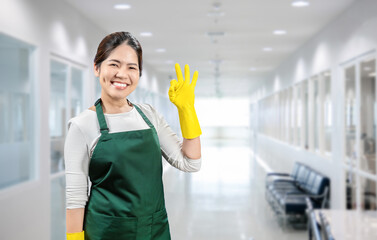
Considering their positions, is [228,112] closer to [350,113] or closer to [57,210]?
[350,113]

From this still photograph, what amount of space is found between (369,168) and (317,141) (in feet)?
10.1

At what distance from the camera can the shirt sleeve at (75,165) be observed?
1.30 m

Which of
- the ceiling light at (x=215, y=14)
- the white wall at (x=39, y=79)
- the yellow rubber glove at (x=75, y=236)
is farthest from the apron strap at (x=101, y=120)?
the ceiling light at (x=215, y=14)

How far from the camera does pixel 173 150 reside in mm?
1495

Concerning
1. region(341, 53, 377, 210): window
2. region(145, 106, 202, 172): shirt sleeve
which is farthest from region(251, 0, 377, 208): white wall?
region(145, 106, 202, 172): shirt sleeve

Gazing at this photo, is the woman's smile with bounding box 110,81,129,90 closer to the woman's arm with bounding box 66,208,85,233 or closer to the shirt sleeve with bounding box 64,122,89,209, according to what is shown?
the shirt sleeve with bounding box 64,122,89,209

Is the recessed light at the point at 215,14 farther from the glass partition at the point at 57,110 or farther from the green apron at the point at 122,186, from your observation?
the green apron at the point at 122,186

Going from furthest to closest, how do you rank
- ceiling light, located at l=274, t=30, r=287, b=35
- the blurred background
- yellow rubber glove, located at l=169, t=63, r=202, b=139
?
ceiling light, located at l=274, t=30, r=287, b=35 < the blurred background < yellow rubber glove, located at l=169, t=63, r=202, b=139

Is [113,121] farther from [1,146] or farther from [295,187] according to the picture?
[295,187]

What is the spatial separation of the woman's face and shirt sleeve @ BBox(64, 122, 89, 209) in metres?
0.17

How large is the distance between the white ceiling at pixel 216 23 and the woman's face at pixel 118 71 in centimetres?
453

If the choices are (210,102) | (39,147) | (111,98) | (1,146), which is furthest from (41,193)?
(210,102)

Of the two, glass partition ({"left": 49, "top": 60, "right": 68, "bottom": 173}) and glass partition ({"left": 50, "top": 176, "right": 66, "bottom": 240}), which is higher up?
glass partition ({"left": 49, "top": 60, "right": 68, "bottom": 173})

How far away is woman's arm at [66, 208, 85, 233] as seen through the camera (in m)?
1.31
